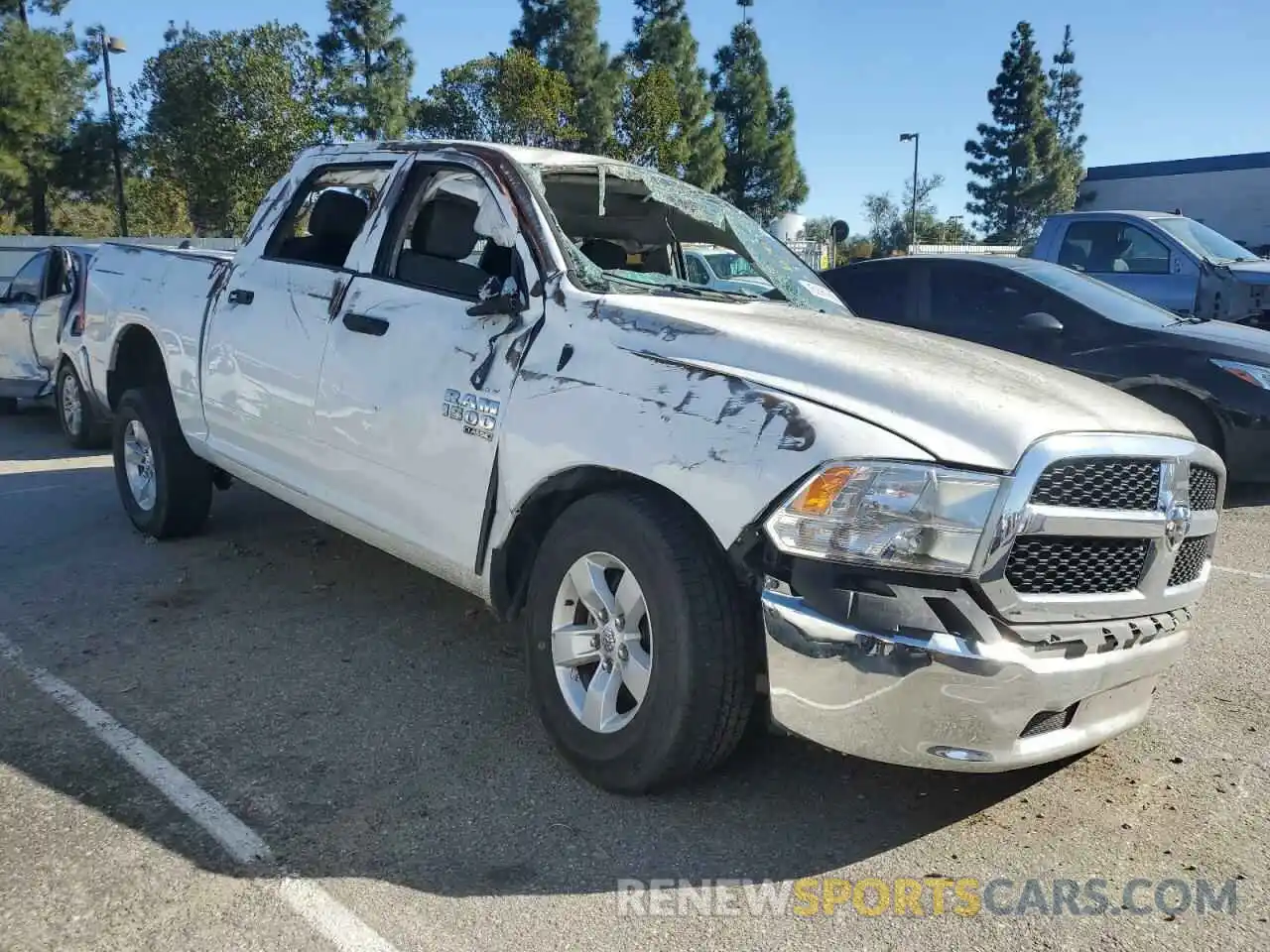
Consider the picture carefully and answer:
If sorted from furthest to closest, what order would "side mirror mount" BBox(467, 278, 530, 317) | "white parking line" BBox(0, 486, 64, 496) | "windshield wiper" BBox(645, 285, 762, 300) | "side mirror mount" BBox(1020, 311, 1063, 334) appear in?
"white parking line" BBox(0, 486, 64, 496)
"side mirror mount" BBox(1020, 311, 1063, 334)
"windshield wiper" BBox(645, 285, 762, 300)
"side mirror mount" BBox(467, 278, 530, 317)

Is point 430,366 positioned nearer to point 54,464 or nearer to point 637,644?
point 637,644

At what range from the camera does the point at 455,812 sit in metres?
3.18

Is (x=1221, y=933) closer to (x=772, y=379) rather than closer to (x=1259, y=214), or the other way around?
(x=772, y=379)

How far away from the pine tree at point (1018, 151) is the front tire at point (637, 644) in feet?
209

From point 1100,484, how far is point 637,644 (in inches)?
52.1

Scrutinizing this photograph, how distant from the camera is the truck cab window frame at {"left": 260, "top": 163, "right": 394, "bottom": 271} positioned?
467 centimetres

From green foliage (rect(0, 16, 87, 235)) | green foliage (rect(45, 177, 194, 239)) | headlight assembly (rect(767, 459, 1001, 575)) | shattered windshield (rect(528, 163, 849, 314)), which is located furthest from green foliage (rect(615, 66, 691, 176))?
headlight assembly (rect(767, 459, 1001, 575))

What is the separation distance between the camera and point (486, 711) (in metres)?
3.89

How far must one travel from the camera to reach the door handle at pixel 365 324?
13.5ft

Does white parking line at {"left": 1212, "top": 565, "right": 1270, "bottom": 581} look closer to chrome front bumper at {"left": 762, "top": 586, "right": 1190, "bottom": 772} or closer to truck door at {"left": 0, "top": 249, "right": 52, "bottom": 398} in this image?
chrome front bumper at {"left": 762, "top": 586, "right": 1190, "bottom": 772}

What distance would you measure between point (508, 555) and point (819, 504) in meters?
1.24

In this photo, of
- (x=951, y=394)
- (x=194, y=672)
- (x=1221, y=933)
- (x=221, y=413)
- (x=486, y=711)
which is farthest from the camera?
(x=221, y=413)

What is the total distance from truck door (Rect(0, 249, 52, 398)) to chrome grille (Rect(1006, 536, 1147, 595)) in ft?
31.9

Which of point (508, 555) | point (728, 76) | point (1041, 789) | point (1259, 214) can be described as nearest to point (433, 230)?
point (508, 555)
